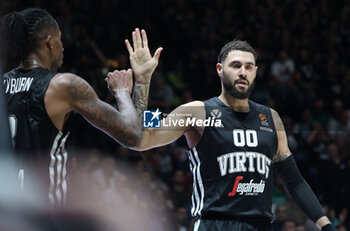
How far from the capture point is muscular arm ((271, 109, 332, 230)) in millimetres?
3750

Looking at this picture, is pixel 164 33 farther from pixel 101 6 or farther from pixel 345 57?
pixel 345 57

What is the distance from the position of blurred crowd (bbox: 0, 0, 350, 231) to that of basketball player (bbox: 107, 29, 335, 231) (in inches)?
62.0

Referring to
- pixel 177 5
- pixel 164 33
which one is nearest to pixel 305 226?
pixel 164 33

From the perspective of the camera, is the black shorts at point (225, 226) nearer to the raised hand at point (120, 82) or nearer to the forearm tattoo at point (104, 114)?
the forearm tattoo at point (104, 114)

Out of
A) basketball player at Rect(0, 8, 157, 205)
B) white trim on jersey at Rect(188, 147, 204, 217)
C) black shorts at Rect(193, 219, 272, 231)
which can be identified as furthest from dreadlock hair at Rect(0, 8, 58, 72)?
black shorts at Rect(193, 219, 272, 231)

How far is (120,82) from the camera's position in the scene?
323 cm

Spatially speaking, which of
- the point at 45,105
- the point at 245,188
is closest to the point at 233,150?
the point at 245,188

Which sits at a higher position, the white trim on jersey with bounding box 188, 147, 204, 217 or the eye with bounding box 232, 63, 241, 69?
the eye with bounding box 232, 63, 241, 69

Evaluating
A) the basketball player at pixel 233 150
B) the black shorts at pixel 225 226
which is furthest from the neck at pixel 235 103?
the black shorts at pixel 225 226

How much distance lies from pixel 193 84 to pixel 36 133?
4.69m

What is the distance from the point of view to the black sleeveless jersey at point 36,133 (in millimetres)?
2615

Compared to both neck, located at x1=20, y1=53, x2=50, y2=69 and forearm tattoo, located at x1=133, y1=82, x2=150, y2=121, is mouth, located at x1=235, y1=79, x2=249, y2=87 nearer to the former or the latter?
forearm tattoo, located at x1=133, y1=82, x2=150, y2=121

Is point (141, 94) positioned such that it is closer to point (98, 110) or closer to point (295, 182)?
point (98, 110)

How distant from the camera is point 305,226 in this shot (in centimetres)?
706
